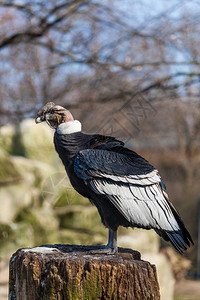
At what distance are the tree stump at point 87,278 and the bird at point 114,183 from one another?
0.17 metres

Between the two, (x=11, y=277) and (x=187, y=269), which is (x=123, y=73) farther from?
(x=187, y=269)

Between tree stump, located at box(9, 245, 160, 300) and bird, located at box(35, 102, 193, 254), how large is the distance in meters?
0.17

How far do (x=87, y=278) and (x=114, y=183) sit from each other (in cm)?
45

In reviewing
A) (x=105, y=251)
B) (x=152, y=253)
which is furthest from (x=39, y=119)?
(x=152, y=253)

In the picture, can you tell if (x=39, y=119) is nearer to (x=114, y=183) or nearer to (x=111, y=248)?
(x=114, y=183)

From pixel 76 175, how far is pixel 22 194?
4.19 metres

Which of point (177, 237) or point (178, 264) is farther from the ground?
point (177, 237)

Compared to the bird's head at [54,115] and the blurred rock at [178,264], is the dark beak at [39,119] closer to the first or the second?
the bird's head at [54,115]

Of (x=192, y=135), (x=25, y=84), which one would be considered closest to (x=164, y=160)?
(x=192, y=135)

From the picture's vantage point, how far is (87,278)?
1.87 metres

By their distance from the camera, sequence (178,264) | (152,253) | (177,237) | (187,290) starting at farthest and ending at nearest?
(178,264) < (187,290) < (152,253) < (177,237)

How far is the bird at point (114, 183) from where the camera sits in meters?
1.94

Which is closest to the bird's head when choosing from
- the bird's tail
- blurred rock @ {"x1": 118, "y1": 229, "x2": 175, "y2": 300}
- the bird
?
the bird

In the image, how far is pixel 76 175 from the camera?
1.96 m
